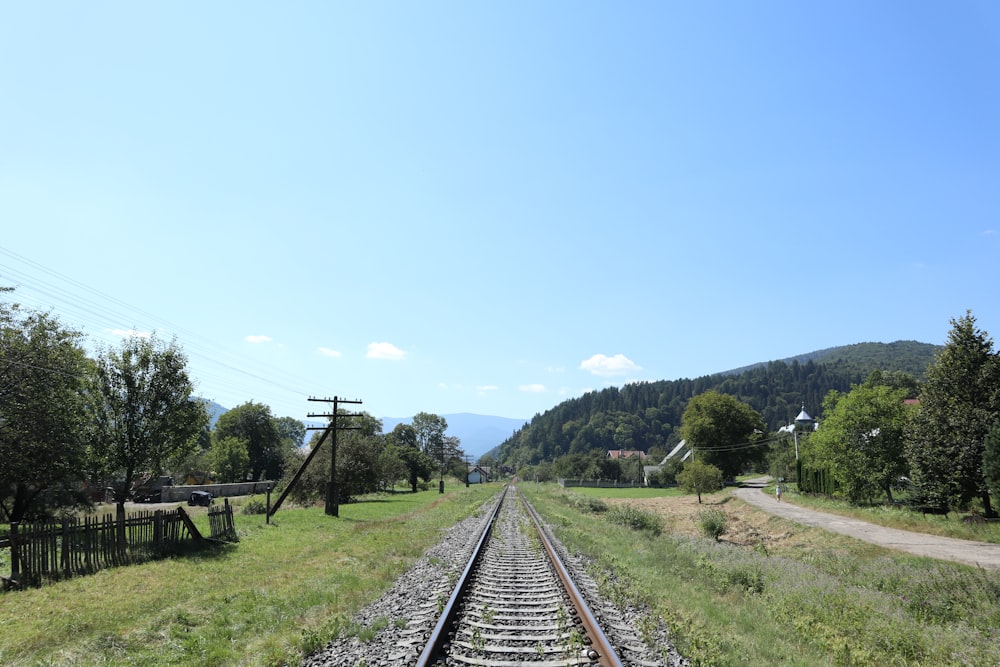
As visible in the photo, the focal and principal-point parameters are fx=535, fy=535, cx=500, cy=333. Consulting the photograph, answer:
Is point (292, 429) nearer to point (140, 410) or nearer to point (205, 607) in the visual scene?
point (140, 410)

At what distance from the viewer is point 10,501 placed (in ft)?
80.2

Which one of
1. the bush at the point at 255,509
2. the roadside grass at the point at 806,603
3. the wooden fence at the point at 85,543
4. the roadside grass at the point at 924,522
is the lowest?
the roadside grass at the point at 924,522

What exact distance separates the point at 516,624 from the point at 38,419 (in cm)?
2012

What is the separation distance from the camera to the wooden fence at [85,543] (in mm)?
11969

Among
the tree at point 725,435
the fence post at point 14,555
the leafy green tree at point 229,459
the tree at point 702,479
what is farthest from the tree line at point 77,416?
the tree at point 725,435

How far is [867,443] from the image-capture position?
40.4m

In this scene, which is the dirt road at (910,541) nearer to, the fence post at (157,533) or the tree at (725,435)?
the fence post at (157,533)

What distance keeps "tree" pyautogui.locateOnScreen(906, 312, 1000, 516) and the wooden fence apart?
3318 cm

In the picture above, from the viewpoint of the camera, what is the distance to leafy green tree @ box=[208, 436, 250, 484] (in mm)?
80062

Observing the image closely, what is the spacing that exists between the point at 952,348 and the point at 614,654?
31.3 m

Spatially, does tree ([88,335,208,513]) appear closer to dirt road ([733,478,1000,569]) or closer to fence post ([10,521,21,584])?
fence post ([10,521,21,584])

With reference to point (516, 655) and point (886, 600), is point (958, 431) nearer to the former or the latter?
point (886, 600)

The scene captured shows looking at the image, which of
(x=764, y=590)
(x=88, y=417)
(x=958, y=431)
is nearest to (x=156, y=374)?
(x=88, y=417)

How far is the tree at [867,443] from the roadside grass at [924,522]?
3084 millimetres
